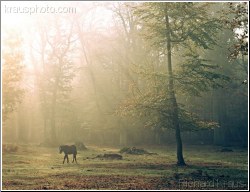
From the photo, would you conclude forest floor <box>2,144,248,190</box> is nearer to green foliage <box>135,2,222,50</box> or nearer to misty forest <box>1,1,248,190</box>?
misty forest <box>1,1,248,190</box>

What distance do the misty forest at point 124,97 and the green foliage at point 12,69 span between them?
10 cm

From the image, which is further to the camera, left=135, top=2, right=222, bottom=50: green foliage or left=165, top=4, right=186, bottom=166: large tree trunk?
left=165, top=4, right=186, bottom=166: large tree trunk

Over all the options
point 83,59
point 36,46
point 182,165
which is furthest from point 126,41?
point 182,165

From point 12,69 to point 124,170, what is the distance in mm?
12616

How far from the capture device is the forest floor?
16433mm

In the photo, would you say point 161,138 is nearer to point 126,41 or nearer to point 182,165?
point 182,165

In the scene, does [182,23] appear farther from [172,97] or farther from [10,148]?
[10,148]

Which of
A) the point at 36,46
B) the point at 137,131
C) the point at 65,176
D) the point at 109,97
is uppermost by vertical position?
the point at 36,46

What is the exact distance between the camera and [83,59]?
3017cm

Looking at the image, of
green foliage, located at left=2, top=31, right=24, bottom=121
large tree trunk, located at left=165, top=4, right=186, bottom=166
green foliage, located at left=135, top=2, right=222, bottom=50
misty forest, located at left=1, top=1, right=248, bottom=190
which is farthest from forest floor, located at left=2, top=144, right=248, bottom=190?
green foliage, located at left=135, top=2, right=222, bottom=50

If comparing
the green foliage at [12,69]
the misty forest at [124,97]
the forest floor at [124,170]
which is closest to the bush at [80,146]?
the misty forest at [124,97]

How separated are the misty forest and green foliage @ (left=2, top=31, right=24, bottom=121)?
10 centimetres

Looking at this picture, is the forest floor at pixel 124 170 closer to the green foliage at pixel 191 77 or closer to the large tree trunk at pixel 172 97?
the large tree trunk at pixel 172 97

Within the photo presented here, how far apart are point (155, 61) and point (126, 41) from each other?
8.63m
